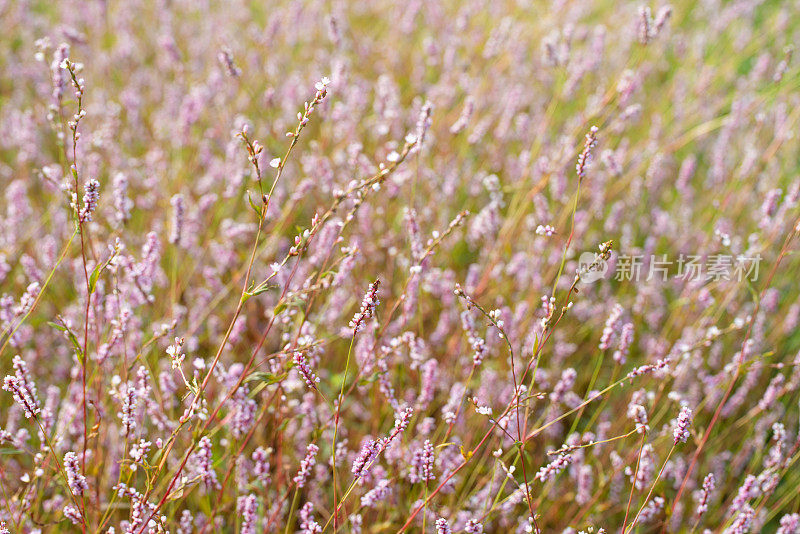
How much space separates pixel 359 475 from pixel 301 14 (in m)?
3.69

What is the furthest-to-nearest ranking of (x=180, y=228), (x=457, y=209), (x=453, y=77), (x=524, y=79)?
1. (x=524, y=79)
2. (x=453, y=77)
3. (x=457, y=209)
4. (x=180, y=228)

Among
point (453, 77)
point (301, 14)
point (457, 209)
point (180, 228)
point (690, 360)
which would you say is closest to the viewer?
point (180, 228)

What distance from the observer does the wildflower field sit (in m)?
1.57

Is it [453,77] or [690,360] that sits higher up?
[453,77]

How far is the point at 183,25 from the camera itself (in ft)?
14.7

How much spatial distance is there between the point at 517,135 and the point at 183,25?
257 centimetres

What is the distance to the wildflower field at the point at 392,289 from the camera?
1.57 metres

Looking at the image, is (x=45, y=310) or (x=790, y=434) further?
(x=45, y=310)

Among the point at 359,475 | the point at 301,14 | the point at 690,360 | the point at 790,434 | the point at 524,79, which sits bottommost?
the point at 359,475

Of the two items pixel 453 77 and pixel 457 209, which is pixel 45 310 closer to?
pixel 457 209

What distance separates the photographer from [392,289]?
2.54 m

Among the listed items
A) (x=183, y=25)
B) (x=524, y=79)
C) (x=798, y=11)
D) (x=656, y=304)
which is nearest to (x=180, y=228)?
(x=656, y=304)

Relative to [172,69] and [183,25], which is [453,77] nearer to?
[172,69]

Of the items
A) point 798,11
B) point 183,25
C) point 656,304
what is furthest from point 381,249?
point 798,11
